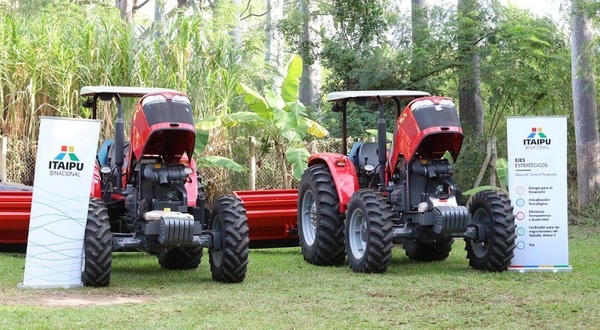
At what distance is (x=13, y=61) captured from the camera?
1702cm

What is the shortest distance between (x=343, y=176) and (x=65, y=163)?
3529 millimetres

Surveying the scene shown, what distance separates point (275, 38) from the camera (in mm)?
25672

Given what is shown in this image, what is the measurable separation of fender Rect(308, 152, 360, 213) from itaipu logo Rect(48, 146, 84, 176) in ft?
10.8

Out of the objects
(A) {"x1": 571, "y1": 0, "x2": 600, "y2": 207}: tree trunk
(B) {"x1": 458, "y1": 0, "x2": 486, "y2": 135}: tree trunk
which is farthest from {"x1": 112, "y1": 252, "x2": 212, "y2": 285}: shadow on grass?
(A) {"x1": 571, "y1": 0, "x2": 600, "y2": 207}: tree trunk

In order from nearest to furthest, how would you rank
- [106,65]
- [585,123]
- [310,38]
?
[106,65]
[585,123]
[310,38]

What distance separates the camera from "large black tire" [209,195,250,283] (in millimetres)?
10289

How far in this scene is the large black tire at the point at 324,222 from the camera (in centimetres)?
1220

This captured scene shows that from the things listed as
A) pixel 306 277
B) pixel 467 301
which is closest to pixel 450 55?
pixel 306 277

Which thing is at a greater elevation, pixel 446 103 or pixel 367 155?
pixel 446 103

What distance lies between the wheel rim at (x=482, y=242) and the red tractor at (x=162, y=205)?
272 cm

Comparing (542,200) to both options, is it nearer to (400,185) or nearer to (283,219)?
(400,185)

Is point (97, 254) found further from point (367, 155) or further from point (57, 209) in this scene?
point (367, 155)

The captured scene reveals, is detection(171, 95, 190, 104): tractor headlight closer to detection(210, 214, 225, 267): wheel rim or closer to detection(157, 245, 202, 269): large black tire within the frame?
detection(210, 214, 225, 267): wheel rim

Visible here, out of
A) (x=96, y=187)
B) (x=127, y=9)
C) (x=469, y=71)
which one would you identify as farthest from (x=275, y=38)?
(x=96, y=187)
